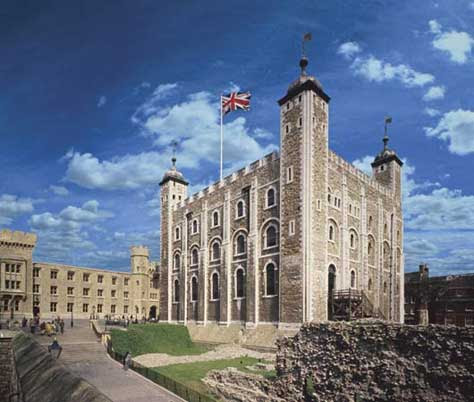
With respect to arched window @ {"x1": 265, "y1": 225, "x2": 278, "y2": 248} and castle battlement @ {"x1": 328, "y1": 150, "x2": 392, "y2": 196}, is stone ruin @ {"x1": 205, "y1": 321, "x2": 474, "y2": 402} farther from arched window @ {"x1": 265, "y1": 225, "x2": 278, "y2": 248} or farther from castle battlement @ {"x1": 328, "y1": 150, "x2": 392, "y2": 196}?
castle battlement @ {"x1": 328, "y1": 150, "x2": 392, "y2": 196}

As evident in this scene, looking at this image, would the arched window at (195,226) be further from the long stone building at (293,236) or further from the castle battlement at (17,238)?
the castle battlement at (17,238)

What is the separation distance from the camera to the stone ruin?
14.1 m

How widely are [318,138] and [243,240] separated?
1196 cm

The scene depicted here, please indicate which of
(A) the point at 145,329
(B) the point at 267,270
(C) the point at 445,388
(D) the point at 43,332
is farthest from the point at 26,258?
(C) the point at 445,388

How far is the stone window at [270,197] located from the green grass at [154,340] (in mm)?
14215

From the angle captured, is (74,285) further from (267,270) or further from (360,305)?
(360,305)

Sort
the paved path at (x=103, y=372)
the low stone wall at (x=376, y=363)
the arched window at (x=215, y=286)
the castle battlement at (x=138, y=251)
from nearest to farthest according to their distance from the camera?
1. the low stone wall at (x=376, y=363)
2. the paved path at (x=103, y=372)
3. the arched window at (x=215, y=286)
4. the castle battlement at (x=138, y=251)

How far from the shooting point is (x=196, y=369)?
84.3 ft

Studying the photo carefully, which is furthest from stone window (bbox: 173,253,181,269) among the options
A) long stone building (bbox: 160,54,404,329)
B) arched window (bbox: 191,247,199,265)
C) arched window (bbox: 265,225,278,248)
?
arched window (bbox: 265,225,278,248)

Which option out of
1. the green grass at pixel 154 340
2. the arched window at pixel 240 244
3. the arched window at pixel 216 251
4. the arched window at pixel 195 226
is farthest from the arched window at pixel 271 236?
the arched window at pixel 195 226

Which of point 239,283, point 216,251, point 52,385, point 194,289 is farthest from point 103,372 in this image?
point 194,289

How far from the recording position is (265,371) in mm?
23797

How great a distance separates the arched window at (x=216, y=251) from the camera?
4178 centimetres

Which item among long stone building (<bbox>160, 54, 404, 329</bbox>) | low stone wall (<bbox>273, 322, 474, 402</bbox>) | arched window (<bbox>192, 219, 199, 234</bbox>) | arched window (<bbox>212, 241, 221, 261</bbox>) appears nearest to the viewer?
low stone wall (<bbox>273, 322, 474, 402</bbox>)
